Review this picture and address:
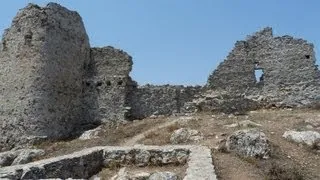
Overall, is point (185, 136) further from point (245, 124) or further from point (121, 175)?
point (121, 175)

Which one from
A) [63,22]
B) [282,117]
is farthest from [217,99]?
[63,22]

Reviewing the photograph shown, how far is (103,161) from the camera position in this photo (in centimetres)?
1426

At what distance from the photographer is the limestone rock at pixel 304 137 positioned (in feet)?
48.8

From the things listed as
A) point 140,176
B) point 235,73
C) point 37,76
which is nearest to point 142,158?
point 140,176

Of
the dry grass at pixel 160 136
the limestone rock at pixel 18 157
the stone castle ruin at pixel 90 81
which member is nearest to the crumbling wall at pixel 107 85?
the stone castle ruin at pixel 90 81

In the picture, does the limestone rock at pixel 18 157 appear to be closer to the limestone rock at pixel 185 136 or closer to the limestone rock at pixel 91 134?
the limestone rock at pixel 91 134

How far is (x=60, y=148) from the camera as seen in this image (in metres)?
18.9

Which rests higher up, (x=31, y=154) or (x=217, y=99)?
(x=217, y=99)

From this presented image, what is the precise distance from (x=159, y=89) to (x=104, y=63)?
10.6 feet

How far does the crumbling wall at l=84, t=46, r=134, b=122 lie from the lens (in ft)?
81.6

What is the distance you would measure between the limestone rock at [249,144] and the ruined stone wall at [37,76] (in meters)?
10.9

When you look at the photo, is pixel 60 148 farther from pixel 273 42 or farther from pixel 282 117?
pixel 273 42

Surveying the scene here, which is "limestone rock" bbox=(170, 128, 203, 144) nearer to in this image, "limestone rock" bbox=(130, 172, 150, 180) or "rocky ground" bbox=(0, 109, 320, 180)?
"rocky ground" bbox=(0, 109, 320, 180)

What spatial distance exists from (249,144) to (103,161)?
419cm
